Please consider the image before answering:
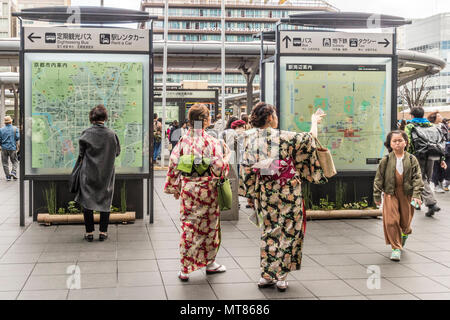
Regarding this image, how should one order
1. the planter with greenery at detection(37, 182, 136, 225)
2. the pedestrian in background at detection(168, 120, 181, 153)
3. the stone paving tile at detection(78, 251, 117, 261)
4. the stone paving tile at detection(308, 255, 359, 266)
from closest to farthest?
1. the stone paving tile at detection(308, 255, 359, 266)
2. the stone paving tile at detection(78, 251, 117, 261)
3. the planter with greenery at detection(37, 182, 136, 225)
4. the pedestrian in background at detection(168, 120, 181, 153)

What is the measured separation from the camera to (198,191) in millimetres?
5605

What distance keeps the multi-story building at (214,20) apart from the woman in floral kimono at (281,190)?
301 ft

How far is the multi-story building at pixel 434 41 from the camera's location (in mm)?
87750

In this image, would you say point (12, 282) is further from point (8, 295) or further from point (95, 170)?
point (95, 170)

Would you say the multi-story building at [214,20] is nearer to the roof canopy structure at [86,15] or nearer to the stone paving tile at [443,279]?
the roof canopy structure at [86,15]

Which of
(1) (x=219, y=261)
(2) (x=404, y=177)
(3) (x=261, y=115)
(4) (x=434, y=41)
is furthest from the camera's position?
(4) (x=434, y=41)

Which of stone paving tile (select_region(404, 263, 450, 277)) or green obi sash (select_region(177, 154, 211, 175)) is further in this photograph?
stone paving tile (select_region(404, 263, 450, 277))

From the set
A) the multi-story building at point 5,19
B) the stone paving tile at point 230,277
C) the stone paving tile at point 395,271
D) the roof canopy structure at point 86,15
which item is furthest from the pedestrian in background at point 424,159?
the multi-story building at point 5,19

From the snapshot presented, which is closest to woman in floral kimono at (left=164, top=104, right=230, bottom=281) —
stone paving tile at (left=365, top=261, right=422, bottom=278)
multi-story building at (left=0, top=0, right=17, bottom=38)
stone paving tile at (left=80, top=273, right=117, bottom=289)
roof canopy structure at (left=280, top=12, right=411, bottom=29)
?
stone paving tile at (left=80, top=273, right=117, bottom=289)

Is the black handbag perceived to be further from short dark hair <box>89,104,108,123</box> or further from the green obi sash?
the green obi sash

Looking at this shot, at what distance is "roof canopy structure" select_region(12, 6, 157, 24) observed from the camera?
877cm

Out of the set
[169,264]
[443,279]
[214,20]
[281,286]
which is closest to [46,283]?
[169,264]

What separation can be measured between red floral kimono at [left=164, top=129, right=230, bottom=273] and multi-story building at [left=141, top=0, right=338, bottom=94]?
91.4 meters

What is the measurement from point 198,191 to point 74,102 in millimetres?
3973
